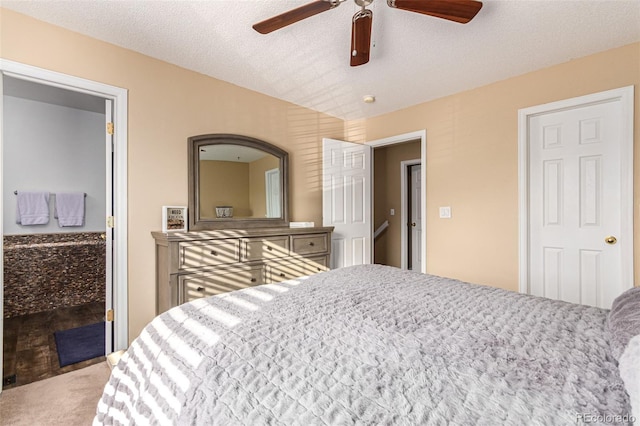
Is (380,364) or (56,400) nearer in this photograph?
(380,364)

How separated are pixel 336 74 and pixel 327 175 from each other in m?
1.26

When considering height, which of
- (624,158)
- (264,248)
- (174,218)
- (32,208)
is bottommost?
(264,248)

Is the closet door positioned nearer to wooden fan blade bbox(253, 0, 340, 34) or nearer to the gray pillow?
wooden fan blade bbox(253, 0, 340, 34)

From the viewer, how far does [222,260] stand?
8.24 feet

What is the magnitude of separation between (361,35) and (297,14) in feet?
1.35

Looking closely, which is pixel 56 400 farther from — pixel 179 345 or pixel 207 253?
pixel 179 345

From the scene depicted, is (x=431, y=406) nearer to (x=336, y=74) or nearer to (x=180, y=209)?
(x=180, y=209)

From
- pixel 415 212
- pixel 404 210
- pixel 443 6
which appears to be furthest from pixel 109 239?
pixel 415 212

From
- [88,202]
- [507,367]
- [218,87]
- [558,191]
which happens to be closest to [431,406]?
[507,367]

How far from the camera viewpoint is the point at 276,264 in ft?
9.45

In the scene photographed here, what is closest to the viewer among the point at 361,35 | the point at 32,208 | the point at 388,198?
the point at 361,35

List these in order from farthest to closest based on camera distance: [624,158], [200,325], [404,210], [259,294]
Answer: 1. [404,210]
2. [624,158]
3. [259,294]
4. [200,325]

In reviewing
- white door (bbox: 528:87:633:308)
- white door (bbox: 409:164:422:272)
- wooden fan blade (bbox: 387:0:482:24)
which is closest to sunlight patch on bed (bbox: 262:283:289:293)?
wooden fan blade (bbox: 387:0:482:24)

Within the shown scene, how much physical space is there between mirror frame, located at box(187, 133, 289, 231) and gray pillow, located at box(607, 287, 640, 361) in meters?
2.70
